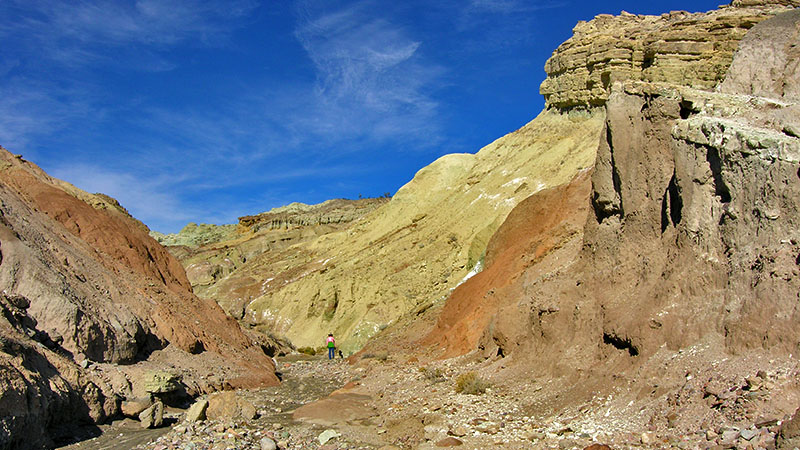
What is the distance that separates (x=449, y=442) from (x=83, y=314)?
9.14 metres

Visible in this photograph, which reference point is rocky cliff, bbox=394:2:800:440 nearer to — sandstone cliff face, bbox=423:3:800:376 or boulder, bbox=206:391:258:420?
sandstone cliff face, bbox=423:3:800:376

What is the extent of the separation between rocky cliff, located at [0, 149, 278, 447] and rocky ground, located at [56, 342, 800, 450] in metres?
1.18

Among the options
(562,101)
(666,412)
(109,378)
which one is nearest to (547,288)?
(666,412)

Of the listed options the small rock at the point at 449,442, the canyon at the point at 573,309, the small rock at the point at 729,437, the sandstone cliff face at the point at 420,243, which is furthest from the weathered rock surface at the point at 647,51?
the small rock at the point at 729,437

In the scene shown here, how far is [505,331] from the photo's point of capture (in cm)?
1432

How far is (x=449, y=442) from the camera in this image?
990 cm

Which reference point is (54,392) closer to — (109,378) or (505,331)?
(109,378)

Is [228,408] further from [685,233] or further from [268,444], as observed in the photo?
[685,233]

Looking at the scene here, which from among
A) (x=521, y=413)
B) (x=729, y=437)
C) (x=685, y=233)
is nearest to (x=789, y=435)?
(x=729, y=437)

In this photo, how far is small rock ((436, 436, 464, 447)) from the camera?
977cm

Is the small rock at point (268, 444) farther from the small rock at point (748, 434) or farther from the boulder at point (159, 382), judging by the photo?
the small rock at point (748, 434)

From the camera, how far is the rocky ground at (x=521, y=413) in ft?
23.0

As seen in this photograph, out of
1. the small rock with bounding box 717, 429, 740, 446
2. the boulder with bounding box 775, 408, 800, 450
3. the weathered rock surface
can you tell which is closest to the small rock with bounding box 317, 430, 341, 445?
the small rock with bounding box 717, 429, 740, 446

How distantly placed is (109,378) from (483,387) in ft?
25.5
